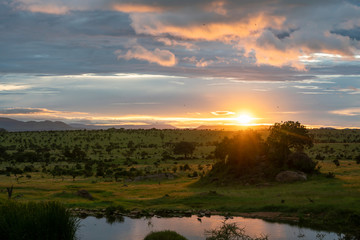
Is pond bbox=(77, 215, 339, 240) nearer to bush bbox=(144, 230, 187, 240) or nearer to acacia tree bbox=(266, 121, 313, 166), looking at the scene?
bush bbox=(144, 230, 187, 240)

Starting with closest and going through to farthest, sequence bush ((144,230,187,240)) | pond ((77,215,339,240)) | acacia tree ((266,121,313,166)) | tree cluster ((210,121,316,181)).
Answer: bush ((144,230,187,240))
pond ((77,215,339,240))
tree cluster ((210,121,316,181))
acacia tree ((266,121,313,166))

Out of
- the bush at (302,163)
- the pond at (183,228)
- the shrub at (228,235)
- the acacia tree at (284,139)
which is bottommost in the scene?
the pond at (183,228)

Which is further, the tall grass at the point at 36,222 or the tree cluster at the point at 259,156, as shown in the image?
the tree cluster at the point at 259,156

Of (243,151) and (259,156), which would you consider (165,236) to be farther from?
(259,156)

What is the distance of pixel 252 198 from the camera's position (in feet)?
142

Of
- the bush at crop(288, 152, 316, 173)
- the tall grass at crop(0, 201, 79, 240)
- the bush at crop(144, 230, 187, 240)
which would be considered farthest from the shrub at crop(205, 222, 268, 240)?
the bush at crop(288, 152, 316, 173)

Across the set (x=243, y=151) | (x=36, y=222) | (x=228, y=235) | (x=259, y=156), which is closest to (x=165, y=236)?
(x=228, y=235)

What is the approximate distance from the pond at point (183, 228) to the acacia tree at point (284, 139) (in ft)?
64.6

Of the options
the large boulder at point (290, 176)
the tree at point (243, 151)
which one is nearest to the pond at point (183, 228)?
the large boulder at point (290, 176)

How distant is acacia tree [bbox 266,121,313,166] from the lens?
55188 mm

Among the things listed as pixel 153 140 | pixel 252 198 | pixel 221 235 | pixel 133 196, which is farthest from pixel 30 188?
pixel 153 140

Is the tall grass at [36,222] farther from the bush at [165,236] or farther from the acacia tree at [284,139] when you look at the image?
the acacia tree at [284,139]

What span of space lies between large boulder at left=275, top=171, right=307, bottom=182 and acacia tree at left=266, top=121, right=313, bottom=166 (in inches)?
121

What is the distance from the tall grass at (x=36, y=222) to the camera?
75.0 feet
